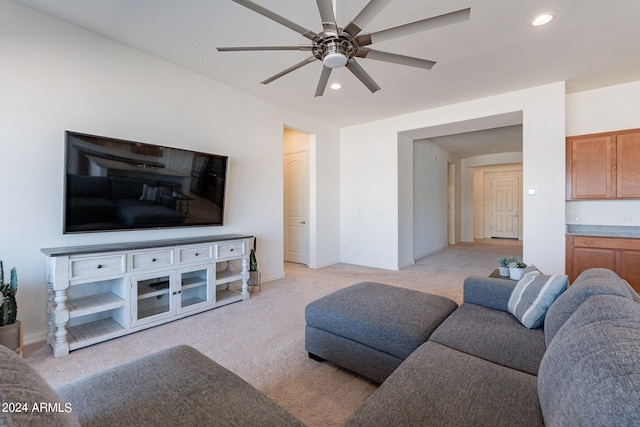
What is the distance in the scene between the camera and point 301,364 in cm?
213

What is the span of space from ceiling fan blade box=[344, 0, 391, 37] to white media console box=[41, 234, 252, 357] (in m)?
2.49

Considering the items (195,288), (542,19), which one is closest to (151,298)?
(195,288)

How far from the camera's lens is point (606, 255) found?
3516 millimetres

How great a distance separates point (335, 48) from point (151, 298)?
2.99m

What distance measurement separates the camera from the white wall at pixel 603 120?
12.4ft

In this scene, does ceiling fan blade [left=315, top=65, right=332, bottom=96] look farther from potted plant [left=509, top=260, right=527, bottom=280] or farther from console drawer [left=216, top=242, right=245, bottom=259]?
potted plant [left=509, top=260, right=527, bottom=280]

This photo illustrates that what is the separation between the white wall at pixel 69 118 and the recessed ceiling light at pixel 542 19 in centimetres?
335

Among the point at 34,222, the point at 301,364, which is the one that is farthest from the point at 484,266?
the point at 34,222

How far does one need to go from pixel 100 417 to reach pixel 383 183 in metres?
5.00

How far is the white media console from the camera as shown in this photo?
2260mm

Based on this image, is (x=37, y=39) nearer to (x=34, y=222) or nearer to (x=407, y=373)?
(x=34, y=222)

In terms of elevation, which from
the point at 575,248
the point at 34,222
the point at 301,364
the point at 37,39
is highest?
the point at 37,39

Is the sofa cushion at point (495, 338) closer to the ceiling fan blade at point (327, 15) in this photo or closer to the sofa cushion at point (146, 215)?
the ceiling fan blade at point (327, 15)

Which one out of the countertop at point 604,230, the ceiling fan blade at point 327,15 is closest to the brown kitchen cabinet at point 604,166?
the countertop at point 604,230
